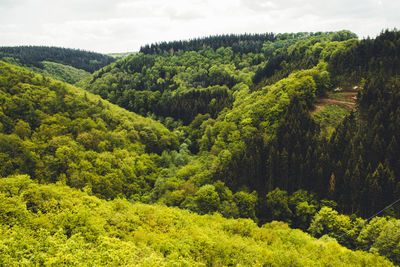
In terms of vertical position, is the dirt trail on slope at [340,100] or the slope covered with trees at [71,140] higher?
the dirt trail on slope at [340,100]

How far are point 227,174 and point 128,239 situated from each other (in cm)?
3453

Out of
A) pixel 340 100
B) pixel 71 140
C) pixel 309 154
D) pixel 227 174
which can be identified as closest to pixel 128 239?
pixel 227 174

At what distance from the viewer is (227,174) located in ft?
192

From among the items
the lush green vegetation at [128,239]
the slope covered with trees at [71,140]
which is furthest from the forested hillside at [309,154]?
the lush green vegetation at [128,239]

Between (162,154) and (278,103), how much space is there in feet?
155

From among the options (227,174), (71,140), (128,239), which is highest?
(71,140)

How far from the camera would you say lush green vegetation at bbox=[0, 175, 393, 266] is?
21.0m

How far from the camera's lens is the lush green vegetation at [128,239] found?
69.0 ft

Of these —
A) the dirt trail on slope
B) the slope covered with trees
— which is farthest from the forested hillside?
the slope covered with trees

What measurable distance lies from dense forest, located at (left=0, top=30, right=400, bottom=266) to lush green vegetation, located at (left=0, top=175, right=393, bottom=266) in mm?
188

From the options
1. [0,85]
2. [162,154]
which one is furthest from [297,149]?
[0,85]

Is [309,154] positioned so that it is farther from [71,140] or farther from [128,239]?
[71,140]

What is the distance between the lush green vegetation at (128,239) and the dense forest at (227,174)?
19 centimetres

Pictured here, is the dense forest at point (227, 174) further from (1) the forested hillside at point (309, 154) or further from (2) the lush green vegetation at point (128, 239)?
(1) the forested hillside at point (309, 154)
